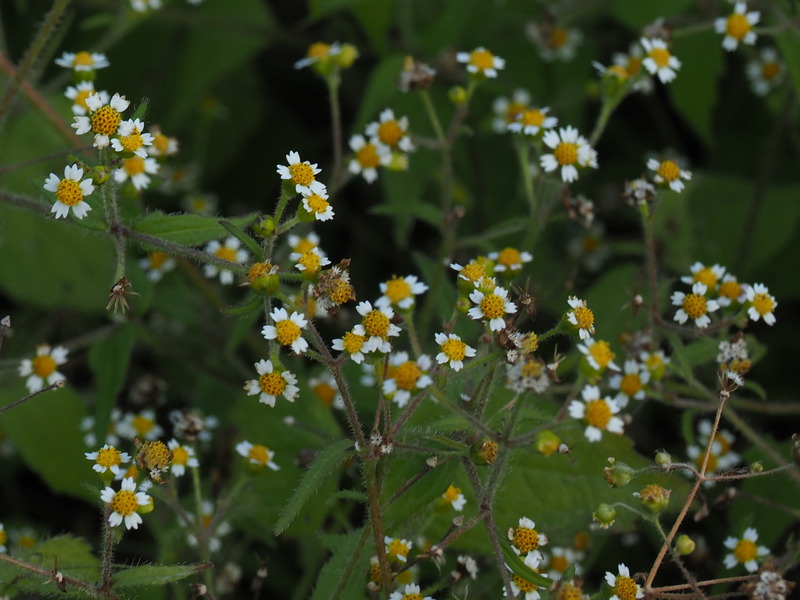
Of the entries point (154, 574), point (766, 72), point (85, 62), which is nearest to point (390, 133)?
point (85, 62)

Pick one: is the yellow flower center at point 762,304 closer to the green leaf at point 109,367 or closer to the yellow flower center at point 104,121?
the yellow flower center at point 104,121

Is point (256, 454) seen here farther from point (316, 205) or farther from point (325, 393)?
point (316, 205)

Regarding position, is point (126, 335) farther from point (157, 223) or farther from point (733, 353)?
point (733, 353)

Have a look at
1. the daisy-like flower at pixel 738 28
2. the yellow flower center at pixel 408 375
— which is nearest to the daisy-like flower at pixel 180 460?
the yellow flower center at pixel 408 375

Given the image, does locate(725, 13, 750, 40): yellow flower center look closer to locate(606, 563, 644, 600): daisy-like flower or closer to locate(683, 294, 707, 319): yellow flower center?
locate(683, 294, 707, 319): yellow flower center

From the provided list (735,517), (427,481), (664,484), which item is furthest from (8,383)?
(735,517)

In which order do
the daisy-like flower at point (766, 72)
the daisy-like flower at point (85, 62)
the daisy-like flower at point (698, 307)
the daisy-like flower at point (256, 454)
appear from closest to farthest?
the daisy-like flower at point (256, 454), the daisy-like flower at point (698, 307), the daisy-like flower at point (85, 62), the daisy-like flower at point (766, 72)
